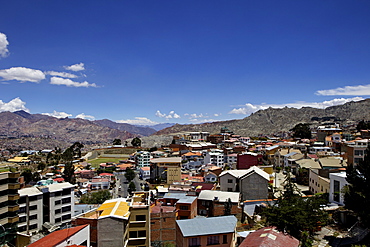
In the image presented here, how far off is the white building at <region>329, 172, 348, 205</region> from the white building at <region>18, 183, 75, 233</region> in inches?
861

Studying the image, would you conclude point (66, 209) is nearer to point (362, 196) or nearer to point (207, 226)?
point (207, 226)

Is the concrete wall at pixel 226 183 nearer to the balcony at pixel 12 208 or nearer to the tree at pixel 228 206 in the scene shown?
the tree at pixel 228 206

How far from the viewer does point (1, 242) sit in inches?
611

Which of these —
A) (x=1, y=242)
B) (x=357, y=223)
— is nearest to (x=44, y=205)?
(x=1, y=242)

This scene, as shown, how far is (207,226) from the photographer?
1355 centimetres

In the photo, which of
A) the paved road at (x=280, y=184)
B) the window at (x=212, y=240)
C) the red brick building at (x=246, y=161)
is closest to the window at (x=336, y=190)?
the paved road at (x=280, y=184)

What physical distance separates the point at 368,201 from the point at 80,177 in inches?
1676

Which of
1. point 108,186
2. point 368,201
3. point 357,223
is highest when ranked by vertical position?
point 368,201

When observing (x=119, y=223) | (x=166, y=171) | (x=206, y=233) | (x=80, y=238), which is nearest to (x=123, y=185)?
(x=166, y=171)

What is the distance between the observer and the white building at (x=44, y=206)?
22.6m

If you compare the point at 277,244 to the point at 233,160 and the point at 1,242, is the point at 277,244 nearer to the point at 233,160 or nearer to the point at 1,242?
the point at 1,242

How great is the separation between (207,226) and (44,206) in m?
17.2

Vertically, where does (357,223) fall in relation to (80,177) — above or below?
above

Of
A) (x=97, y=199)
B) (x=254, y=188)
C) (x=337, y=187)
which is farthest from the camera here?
(x=97, y=199)
